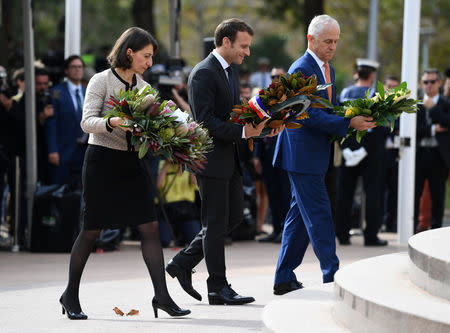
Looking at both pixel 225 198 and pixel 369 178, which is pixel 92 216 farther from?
pixel 369 178

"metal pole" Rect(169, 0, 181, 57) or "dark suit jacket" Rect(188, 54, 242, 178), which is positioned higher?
"metal pole" Rect(169, 0, 181, 57)

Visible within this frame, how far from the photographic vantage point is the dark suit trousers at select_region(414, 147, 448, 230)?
13484 mm

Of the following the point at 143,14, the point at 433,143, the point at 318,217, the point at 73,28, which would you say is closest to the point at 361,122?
the point at 318,217

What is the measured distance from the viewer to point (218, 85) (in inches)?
292

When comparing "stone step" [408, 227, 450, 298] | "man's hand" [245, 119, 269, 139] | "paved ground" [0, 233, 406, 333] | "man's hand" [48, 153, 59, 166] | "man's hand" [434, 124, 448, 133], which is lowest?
"paved ground" [0, 233, 406, 333]

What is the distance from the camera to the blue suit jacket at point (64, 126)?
12016 mm

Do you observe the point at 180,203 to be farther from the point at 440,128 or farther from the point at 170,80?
the point at 440,128

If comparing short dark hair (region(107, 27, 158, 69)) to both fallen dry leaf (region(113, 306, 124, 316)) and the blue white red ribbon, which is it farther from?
fallen dry leaf (region(113, 306, 124, 316))

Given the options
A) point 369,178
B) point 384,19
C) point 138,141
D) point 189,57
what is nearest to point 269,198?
point 369,178

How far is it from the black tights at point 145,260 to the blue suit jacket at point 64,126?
16.9ft

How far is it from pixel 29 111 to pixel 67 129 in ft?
2.16

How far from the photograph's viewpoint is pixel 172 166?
40.8ft

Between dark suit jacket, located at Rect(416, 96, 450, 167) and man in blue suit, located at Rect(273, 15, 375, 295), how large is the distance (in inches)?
224

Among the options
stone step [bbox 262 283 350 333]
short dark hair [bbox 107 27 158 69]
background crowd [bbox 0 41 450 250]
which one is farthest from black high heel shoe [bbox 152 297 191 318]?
background crowd [bbox 0 41 450 250]
